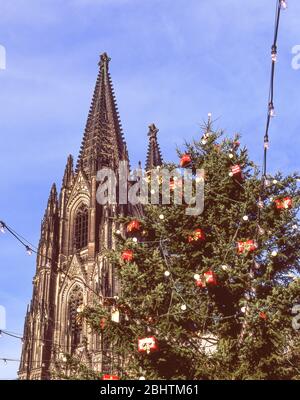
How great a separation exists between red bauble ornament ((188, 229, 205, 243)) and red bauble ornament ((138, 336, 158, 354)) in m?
2.27

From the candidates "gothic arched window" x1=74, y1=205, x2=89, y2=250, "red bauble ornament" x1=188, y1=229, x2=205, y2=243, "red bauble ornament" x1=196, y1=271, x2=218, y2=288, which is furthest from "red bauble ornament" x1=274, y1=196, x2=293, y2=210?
"gothic arched window" x1=74, y1=205, x2=89, y2=250

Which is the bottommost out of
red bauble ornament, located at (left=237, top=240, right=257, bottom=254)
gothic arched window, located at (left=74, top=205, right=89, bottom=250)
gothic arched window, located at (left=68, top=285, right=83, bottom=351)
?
red bauble ornament, located at (left=237, top=240, right=257, bottom=254)

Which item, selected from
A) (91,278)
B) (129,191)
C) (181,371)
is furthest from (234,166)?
(129,191)

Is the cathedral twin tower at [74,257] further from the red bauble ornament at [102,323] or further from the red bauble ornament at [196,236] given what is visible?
the red bauble ornament at [102,323]

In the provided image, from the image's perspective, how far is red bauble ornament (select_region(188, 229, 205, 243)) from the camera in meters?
11.3

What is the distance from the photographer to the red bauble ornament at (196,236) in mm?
11258

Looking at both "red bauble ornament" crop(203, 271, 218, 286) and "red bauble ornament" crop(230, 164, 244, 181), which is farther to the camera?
"red bauble ornament" crop(230, 164, 244, 181)

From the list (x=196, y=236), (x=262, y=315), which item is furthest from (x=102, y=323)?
(x=262, y=315)

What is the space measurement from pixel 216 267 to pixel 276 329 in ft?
5.25

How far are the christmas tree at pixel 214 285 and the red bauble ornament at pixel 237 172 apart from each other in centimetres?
2

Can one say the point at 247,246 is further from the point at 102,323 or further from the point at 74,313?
the point at 74,313

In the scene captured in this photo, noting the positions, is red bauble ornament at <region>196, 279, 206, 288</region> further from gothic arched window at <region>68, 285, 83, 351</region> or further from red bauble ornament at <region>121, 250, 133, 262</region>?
gothic arched window at <region>68, 285, 83, 351</region>
